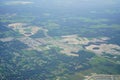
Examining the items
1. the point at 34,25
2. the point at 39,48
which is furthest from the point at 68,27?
the point at 39,48

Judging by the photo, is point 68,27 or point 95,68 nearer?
point 95,68

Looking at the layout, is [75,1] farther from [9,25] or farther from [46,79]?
[46,79]

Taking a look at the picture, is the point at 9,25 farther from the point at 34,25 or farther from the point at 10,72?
the point at 10,72

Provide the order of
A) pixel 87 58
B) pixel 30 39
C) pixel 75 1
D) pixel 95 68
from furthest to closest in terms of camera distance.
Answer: pixel 75 1 → pixel 30 39 → pixel 87 58 → pixel 95 68

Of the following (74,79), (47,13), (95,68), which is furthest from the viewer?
(47,13)

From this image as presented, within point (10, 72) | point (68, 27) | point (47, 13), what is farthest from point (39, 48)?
point (47, 13)

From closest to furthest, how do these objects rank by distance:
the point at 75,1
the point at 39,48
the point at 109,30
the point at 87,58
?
the point at 87,58, the point at 39,48, the point at 109,30, the point at 75,1
